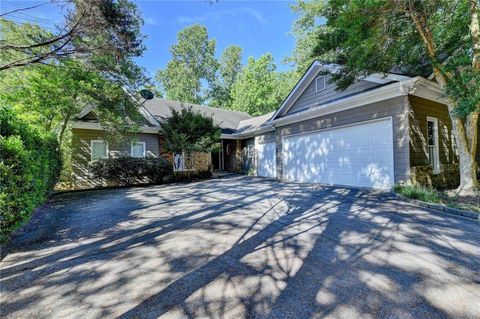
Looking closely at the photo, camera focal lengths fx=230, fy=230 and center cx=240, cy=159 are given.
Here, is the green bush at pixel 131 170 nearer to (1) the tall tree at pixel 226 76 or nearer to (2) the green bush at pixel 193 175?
(2) the green bush at pixel 193 175

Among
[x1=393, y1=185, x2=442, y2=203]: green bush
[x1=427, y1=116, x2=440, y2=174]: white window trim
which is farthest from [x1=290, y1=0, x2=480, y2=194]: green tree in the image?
[x1=393, y1=185, x2=442, y2=203]: green bush

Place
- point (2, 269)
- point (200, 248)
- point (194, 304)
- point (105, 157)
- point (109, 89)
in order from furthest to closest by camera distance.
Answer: point (105, 157) < point (109, 89) < point (200, 248) < point (2, 269) < point (194, 304)

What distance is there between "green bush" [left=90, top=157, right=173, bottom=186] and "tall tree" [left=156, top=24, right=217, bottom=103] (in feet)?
62.8

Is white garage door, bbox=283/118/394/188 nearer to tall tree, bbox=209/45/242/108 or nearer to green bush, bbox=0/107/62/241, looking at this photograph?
green bush, bbox=0/107/62/241

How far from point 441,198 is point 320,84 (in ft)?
20.6

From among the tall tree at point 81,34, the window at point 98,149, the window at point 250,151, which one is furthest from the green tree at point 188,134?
the tall tree at point 81,34

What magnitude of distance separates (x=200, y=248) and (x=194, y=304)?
4.21 feet

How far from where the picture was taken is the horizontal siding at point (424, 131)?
705 centimetres

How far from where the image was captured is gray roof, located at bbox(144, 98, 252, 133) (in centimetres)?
1488

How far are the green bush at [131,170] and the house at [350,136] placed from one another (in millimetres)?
956

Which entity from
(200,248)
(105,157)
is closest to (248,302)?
(200,248)

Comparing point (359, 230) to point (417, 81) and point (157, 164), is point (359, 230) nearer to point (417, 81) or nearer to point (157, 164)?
point (417, 81)

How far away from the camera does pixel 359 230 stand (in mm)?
4023

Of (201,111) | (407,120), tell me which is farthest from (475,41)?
(201,111)
